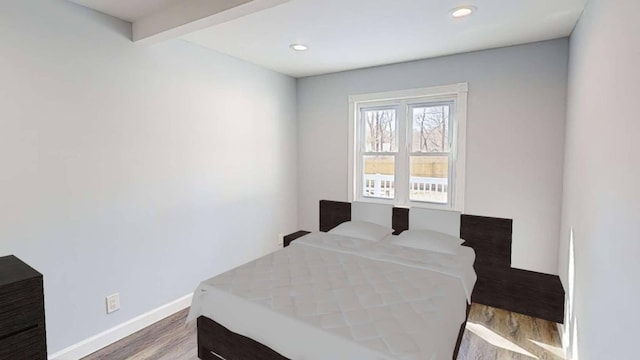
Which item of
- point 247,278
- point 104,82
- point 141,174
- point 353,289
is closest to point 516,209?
point 353,289

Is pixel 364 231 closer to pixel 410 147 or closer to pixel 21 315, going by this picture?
pixel 410 147

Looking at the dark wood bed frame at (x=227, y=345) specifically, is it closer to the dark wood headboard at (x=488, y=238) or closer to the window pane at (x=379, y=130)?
the dark wood headboard at (x=488, y=238)

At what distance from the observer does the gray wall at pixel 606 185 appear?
3.70 feet

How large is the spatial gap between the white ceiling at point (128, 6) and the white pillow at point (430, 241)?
2442 millimetres

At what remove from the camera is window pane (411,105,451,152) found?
337 centimetres

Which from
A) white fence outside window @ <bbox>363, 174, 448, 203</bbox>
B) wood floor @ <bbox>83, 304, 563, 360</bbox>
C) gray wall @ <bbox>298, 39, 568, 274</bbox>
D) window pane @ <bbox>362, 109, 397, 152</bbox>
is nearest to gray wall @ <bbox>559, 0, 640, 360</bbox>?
wood floor @ <bbox>83, 304, 563, 360</bbox>

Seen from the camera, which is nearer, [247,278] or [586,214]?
[586,214]

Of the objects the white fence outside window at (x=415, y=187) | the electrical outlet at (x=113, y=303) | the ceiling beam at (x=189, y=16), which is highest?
the ceiling beam at (x=189, y=16)

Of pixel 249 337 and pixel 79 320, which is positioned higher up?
pixel 249 337

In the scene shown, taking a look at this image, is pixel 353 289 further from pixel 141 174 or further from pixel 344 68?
pixel 344 68

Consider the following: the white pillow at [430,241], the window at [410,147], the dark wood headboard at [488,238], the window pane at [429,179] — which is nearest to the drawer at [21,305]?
the white pillow at [430,241]

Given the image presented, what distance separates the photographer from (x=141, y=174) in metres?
2.54

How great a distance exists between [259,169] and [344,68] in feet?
5.06

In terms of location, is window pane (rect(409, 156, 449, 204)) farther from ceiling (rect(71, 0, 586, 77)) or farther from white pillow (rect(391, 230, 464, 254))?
ceiling (rect(71, 0, 586, 77))
